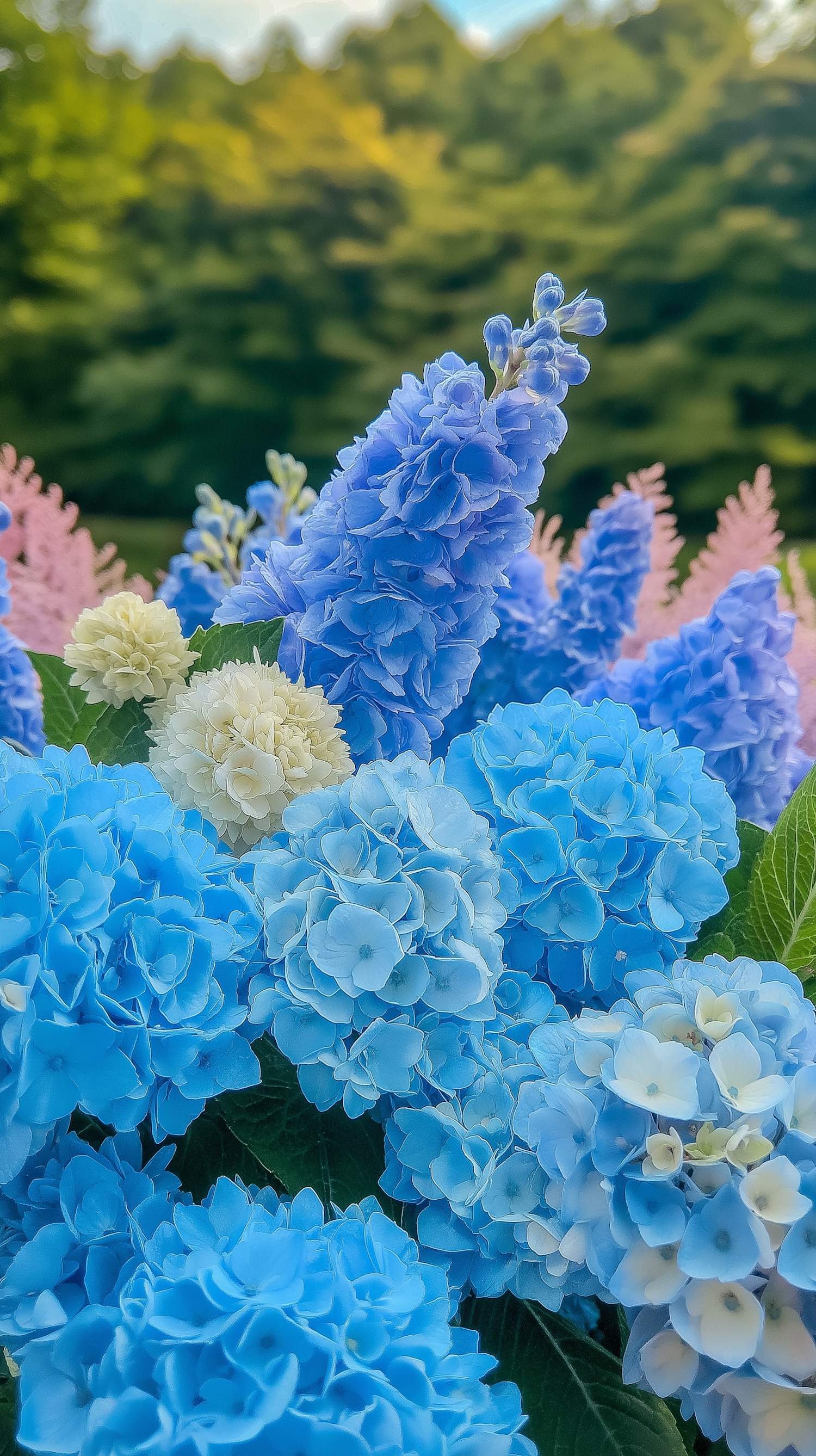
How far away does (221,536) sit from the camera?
0.78 metres

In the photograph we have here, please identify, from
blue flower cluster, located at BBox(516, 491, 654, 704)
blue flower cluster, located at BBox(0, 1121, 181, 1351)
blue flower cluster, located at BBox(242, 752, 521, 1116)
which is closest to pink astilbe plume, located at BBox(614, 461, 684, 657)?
blue flower cluster, located at BBox(516, 491, 654, 704)

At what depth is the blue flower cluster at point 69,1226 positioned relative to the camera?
0.33 m

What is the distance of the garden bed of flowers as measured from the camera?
0.30 metres

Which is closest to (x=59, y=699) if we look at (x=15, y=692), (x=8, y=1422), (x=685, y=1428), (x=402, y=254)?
(x=15, y=692)

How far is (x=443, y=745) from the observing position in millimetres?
683

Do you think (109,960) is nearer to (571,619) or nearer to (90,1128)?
(90,1128)

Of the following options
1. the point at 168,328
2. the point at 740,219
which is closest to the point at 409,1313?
the point at 740,219

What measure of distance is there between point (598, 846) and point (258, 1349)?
0.74 ft

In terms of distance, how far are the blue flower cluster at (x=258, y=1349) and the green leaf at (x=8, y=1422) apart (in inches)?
3.1

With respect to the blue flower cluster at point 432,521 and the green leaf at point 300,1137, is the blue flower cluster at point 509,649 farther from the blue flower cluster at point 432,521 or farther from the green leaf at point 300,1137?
the green leaf at point 300,1137

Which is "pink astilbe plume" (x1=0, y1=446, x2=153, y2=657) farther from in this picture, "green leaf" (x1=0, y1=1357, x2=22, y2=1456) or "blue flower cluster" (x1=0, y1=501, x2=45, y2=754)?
"green leaf" (x1=0, y1=1357, x2=22, y2=1456)

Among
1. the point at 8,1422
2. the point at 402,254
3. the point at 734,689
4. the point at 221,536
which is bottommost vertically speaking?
the point at 8,1422

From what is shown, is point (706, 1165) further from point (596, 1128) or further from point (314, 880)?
point (314, 880)

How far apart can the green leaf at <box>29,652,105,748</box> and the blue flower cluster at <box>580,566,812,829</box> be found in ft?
1.03
